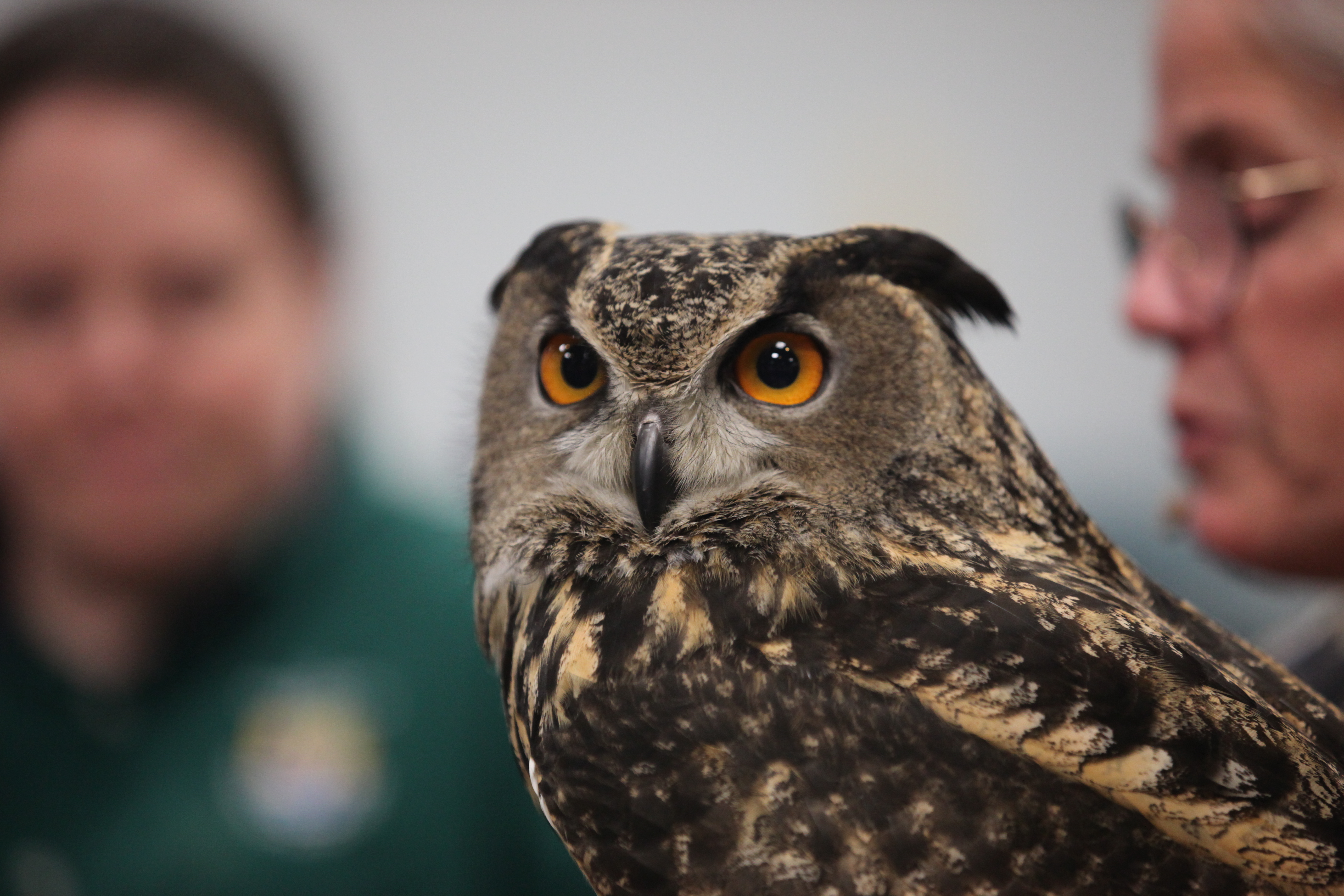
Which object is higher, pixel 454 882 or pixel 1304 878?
pixel 1304 878

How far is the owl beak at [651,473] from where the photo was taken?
2.42ft

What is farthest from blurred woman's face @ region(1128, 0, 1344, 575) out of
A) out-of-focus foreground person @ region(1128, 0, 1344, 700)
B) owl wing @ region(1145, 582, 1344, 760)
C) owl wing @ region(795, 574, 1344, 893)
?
owl wing @ region(795, 574, 1344, 893)

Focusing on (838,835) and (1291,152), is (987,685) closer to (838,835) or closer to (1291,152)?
(838,835)

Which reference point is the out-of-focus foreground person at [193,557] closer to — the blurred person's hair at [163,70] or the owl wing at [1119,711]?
the blurred person's hair at [163,70]

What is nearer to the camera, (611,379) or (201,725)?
(611,379)

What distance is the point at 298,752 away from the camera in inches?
62.4

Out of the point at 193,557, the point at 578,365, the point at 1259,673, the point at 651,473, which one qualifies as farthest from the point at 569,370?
the point at 193,557

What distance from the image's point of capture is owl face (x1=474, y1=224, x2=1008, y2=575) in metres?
0.73

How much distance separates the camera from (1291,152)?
3.24 feet

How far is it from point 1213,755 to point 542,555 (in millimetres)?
518

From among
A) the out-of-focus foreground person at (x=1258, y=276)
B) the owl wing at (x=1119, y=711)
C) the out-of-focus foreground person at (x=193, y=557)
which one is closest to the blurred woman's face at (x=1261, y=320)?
the out-of-focus foreground person at (x=1258, y=276)

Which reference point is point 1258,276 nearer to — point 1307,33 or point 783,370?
point 1307,33

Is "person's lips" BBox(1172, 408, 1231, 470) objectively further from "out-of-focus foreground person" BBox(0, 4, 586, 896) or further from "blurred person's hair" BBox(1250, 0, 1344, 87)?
"out-of-focus foreground person" BBox(0, 4, 586, 896)

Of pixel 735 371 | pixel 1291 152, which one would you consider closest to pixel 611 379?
pixel 735 371
